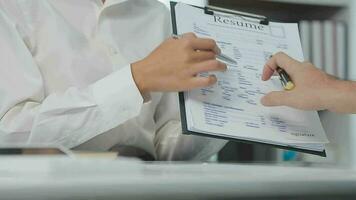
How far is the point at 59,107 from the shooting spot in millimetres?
986

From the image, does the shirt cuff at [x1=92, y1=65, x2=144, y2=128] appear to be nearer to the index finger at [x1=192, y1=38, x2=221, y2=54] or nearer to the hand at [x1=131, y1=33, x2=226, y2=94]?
the hand at [x1=131, y1=33, x2=226, y2=94]

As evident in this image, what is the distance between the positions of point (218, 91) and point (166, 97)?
291mm

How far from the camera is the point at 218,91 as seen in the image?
3.30ft

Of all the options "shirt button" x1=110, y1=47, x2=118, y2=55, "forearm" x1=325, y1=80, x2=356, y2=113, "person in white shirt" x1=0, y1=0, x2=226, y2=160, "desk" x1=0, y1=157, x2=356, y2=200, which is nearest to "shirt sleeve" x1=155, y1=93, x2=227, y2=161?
"person in white shirt" x1=0, y1=0, x2=226, y2=160

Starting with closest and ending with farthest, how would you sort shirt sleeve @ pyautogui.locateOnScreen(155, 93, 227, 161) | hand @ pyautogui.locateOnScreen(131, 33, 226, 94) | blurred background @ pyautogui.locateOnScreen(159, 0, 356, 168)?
hand @ pyautogui.locateOnScreen(131, 33, 226, 94) < shirt sleeve @ pyautogui.locateOnScreen(155, 93, 227, 161) < blurred background @ pyautogui.locateOnScreen(159, 0, 356, 168)

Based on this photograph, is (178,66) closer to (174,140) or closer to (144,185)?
(174,140)

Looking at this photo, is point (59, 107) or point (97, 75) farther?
point (97, 75)

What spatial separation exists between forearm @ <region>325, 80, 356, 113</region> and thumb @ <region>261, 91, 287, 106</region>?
85 mm

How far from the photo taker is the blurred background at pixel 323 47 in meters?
2.09

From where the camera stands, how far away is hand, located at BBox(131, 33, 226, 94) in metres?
0.97

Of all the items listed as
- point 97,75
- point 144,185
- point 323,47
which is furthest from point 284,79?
point 323,47

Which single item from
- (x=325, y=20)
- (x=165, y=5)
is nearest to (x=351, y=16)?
(x=325, y=20)

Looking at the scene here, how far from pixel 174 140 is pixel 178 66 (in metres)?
0.26

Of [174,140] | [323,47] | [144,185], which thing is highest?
[144,185]
